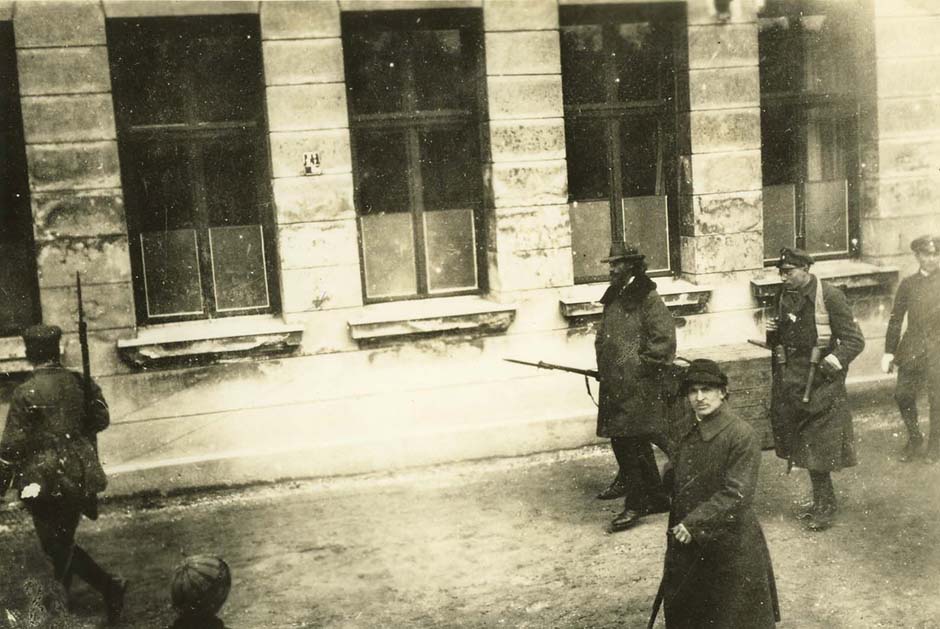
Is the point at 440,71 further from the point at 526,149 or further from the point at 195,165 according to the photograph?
the point at 195,165

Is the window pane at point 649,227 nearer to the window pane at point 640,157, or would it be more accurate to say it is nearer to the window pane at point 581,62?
the window pane at point 640,157

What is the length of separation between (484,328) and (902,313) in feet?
11.9

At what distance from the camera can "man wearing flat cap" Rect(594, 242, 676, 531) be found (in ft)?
23.3

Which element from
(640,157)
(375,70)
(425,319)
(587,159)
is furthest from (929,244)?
(375,70)

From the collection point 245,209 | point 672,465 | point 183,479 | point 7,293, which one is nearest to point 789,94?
point 245,209

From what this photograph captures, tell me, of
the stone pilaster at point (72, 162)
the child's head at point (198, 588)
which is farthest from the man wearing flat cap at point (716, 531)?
the stone pilaster at point (72, 162)

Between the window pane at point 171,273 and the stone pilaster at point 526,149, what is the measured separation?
2.73 m

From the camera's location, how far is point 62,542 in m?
5.91

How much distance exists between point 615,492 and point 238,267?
3898 millimetres

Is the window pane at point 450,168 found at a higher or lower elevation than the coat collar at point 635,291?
higher

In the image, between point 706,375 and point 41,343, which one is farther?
point 41,343

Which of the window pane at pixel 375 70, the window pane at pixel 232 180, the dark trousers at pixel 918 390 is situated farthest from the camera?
the window pane at pixel 375 70

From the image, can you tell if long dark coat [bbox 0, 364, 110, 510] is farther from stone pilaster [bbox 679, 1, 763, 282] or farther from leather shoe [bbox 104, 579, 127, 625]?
stone pilaster [bbox 679, 1, 763, 282]

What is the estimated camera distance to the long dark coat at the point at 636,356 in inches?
279
